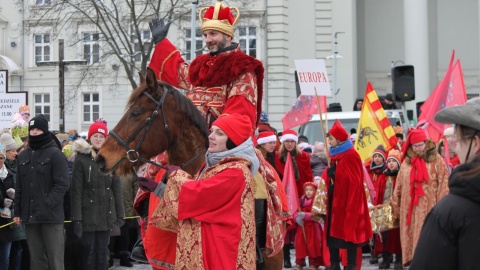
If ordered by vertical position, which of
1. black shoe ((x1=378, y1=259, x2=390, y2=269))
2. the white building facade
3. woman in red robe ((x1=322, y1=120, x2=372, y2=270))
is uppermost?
the white building facade

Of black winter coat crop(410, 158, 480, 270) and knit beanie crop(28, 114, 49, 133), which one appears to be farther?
knit beanie crop(28, 114, 49, 133)

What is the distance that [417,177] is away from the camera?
14500mm

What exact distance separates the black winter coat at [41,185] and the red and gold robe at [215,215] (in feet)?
16.5

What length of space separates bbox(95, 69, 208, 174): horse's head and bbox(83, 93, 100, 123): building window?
3867 cm

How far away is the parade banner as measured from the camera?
1715cm

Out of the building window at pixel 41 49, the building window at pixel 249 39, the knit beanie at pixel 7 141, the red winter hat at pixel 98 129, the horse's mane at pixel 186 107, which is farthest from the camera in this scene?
the building window at pixel 41 49

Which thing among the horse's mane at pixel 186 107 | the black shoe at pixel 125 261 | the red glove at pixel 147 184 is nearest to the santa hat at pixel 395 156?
the black shoe at pixel 125 261

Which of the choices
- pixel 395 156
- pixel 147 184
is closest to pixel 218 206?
pixel 147 184

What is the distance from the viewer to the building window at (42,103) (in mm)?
46344

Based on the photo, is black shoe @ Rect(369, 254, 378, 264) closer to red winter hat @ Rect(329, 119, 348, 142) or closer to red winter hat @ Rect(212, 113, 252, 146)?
red winter hat @ Rect(329, 119, 348, 142)

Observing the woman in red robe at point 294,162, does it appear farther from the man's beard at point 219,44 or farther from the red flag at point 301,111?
the man's beard at point 219,44

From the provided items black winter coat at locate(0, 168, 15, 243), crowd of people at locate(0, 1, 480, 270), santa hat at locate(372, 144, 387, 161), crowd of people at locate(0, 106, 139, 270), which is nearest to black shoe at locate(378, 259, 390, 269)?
crowd of people at locate(0, 1, 480, 270)

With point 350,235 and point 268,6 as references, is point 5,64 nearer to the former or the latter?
point 268,6

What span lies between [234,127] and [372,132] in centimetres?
1062
